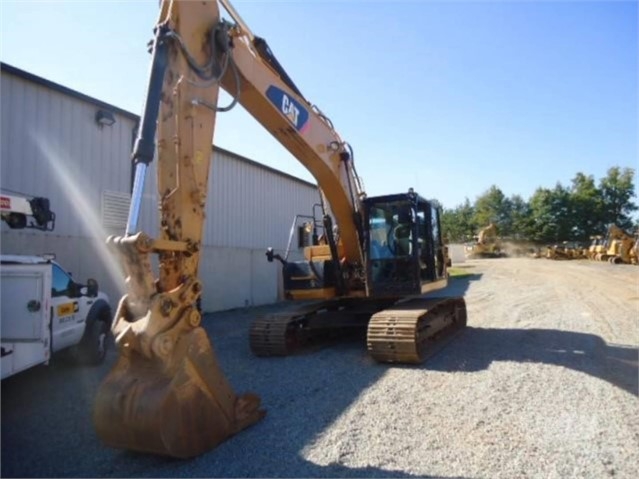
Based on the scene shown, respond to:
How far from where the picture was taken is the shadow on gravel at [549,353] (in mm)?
6508

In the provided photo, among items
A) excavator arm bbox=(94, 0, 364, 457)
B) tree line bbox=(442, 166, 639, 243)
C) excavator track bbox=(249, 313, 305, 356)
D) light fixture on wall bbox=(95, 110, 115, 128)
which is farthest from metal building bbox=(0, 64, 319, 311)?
tree line bbox=(442, 166, 639, 243)

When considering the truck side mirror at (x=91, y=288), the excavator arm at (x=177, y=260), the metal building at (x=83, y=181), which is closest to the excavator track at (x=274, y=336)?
the truck side mirror at (x=91, y=288)

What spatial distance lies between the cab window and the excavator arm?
3471mm

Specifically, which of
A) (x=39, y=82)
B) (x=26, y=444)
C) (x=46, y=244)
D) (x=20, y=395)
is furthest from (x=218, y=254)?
(x=26, y=444)

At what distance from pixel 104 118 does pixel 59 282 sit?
18.8 ft

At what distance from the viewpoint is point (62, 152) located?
34.7 ft

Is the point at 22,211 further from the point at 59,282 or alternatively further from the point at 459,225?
the point at 459,225

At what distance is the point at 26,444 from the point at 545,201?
2614 inches

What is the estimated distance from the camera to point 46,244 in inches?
397

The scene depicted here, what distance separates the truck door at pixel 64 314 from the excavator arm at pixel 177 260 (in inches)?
130

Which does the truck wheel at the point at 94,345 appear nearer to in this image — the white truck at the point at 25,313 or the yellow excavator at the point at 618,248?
the white truck at the point at 25,313

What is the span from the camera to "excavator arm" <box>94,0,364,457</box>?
3695 mm

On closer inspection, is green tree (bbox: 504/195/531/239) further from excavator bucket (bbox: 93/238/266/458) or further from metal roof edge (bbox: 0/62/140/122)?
excavator bucket (bbox: 93/238/266/458)

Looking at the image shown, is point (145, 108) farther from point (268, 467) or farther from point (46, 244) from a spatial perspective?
point (46, 244)
